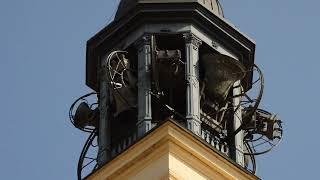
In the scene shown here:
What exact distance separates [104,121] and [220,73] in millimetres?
2990

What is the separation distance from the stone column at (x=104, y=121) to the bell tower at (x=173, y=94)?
0.02 metres

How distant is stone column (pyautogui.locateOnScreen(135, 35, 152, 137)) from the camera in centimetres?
3922

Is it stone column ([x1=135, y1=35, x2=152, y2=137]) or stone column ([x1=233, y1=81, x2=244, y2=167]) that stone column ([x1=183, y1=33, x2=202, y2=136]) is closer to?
stone column ([x1=135, y1=35, x2=152, y2=137])

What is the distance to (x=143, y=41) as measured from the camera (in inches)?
1596

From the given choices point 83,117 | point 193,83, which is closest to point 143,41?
point 193,83

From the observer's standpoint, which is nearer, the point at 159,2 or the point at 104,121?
the point at 104,121

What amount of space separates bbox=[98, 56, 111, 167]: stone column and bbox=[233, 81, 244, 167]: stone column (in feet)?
9.86

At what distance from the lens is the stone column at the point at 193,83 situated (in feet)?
129

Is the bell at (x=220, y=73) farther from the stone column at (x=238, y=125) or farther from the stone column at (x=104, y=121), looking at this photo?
the stone column at (x=104, y=121)

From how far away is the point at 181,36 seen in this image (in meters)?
40.7

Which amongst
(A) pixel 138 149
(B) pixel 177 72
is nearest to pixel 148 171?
(A) pixel 138 149

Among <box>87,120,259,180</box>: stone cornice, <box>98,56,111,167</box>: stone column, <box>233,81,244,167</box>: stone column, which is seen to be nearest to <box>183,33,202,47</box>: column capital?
<box>233,81,244,167</box>: stone column

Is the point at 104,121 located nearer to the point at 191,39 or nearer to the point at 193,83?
the point at 193,83

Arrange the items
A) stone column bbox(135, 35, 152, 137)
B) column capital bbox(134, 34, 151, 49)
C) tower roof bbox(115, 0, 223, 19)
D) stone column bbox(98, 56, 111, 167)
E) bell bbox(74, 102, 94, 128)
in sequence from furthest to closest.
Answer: bell bbox(74, 102, 94, 128), tower roof bbox(115, 0, 223, 19), column capital bbox(134, 34, 151, 49), stone column bbox(98, 56, 111, 167), stone column bbox(135, 35, 152, 137)
